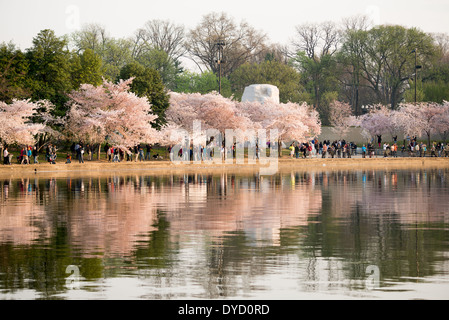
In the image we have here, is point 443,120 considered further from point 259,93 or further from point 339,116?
point 339,116

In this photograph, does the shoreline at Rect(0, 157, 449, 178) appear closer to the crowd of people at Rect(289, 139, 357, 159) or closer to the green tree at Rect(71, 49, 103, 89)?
the crowd of people at Rect(289, 139, 357, 159)

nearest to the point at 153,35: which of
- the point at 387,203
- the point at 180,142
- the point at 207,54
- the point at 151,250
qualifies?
the point at 207,54

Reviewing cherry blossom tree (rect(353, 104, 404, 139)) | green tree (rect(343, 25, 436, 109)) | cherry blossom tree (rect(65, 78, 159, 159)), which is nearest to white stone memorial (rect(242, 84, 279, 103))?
cherry blossom tree (rect(353, 104, 404, 139))

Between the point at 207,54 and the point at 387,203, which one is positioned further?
the point at 207,54

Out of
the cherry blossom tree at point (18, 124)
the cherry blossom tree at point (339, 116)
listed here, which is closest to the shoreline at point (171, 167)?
the cherry blossom tree at point (18, 124)

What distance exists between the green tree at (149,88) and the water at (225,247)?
4825 cm

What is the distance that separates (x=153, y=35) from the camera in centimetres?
11719

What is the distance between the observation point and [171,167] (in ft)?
185

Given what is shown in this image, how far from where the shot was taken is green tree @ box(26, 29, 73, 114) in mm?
66438

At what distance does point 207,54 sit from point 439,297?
105286 millimetres

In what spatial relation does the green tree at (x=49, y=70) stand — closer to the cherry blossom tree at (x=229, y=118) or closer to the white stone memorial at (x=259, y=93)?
the cherry blossom tree at (x=229, y=118)

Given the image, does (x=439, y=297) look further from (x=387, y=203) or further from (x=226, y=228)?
(x=387, y=203)

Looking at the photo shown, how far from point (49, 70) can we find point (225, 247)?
56.3 meters

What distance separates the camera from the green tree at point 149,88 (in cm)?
7650
